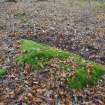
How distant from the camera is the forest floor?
7941 mm

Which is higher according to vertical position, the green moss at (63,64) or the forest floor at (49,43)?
the green moss at (63,64)

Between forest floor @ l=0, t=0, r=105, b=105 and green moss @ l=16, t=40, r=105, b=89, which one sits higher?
green moss @ l=16, t=40, r=105, b=89

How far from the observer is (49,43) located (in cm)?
1286

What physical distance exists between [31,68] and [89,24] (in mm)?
8581

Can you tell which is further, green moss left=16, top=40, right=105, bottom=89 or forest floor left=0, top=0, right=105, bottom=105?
green moss left=16, top=40, right=105, bottom=89

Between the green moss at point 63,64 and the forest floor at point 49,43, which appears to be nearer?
the forest floor at point 49,43

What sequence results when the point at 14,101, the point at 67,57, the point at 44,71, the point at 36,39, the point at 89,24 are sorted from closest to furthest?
the point at 14,101
the point at 44,71
the point at 67,57
the point at 36,39
the point at 89,24

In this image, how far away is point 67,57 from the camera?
31.9 ft

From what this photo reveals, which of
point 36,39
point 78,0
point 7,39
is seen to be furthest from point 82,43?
point 78,0

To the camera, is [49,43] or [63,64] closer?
[63,64]

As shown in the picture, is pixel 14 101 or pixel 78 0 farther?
pixel 78 0

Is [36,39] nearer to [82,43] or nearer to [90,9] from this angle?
[82,43]

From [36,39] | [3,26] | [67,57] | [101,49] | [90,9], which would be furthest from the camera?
[90,9]

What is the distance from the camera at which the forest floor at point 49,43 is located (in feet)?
26.1
